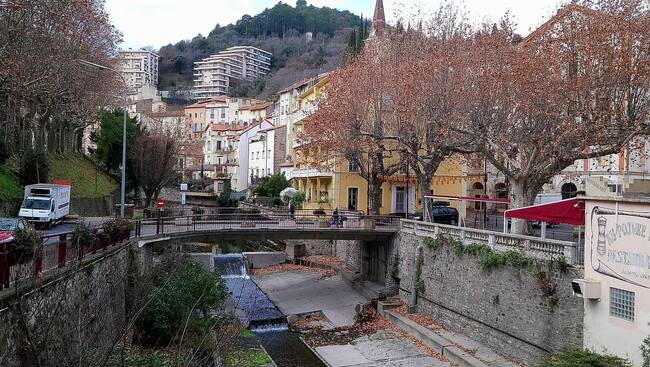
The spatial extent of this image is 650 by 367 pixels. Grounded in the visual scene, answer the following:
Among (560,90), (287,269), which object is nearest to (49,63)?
(560,90)

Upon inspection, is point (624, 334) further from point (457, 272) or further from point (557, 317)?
point (457, 272)

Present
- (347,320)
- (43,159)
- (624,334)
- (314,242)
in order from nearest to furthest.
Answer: (624,334) → (347,320) → (43,159) → (314,242)

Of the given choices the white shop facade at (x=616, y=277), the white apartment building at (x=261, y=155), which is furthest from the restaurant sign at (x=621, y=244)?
the white apartment building at (x=261, y=155)

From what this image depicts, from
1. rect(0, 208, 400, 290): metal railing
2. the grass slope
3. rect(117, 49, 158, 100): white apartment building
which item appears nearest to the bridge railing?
rect(0, 208, 400, 290): metal railing

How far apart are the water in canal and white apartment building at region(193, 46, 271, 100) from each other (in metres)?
126

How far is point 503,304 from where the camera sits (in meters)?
22.9

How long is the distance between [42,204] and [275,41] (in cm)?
15130

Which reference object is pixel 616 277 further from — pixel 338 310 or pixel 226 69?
pixel 226 69

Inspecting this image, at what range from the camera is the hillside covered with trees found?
148 metres

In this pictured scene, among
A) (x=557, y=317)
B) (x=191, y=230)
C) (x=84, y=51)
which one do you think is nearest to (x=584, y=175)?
(x=557, y=317)

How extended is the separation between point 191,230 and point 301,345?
8573 millimetres

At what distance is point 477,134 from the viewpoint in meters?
25.9

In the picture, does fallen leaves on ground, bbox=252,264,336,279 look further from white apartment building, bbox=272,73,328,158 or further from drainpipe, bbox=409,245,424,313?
white apartment building, bbox=272,73,328,158

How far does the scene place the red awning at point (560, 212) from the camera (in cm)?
1955
